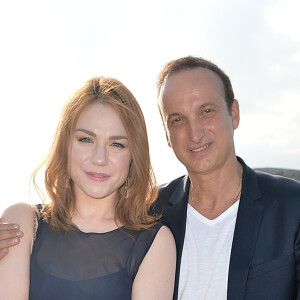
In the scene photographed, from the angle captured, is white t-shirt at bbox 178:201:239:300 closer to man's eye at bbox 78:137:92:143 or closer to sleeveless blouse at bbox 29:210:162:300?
sleeveless blouse at bbox 29:210:162:300

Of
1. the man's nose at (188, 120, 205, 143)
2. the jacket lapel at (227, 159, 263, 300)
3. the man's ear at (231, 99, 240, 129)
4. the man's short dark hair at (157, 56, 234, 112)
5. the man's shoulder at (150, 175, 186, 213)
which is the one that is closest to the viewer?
the jacket lapel at (227, 159, 263, 300)

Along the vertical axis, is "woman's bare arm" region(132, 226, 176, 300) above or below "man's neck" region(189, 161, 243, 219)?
below

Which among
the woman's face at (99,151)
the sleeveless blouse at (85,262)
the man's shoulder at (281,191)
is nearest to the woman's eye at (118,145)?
the woman's face at (99,151)

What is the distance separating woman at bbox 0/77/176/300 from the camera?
3547 millimetres

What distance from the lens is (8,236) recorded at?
11.4 feet

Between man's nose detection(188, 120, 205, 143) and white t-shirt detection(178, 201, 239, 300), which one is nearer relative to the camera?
white t-shirt detection(178, 201, 239, 300)

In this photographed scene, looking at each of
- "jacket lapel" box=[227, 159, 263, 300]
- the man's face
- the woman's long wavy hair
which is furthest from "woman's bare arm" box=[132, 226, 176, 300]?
the man's face

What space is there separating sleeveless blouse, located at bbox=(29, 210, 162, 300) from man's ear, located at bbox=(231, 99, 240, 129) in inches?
58.3

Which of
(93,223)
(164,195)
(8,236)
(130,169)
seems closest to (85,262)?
(93,223)

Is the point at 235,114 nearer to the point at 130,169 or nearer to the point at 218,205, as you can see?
the point at 218,205

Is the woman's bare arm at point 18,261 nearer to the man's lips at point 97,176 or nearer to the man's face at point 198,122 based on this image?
the man's lips at point 97,176

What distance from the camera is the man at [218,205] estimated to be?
383 cm

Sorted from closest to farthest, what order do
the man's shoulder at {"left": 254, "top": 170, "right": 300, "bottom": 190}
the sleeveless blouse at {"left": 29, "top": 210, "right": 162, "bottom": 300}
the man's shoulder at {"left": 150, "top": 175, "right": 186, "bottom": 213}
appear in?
1. the sleeveless blouse at {"left": 29, "top": 210, "right": 162, "bottom": 300}
2. the man's shoulder at {"left": 254, "top": 170, "right": 300, "bottom": 190}
3. the man's shoulder at {"left": 150, "top": 175, "right": 186, "bottom": 213}

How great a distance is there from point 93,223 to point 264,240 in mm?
1354
